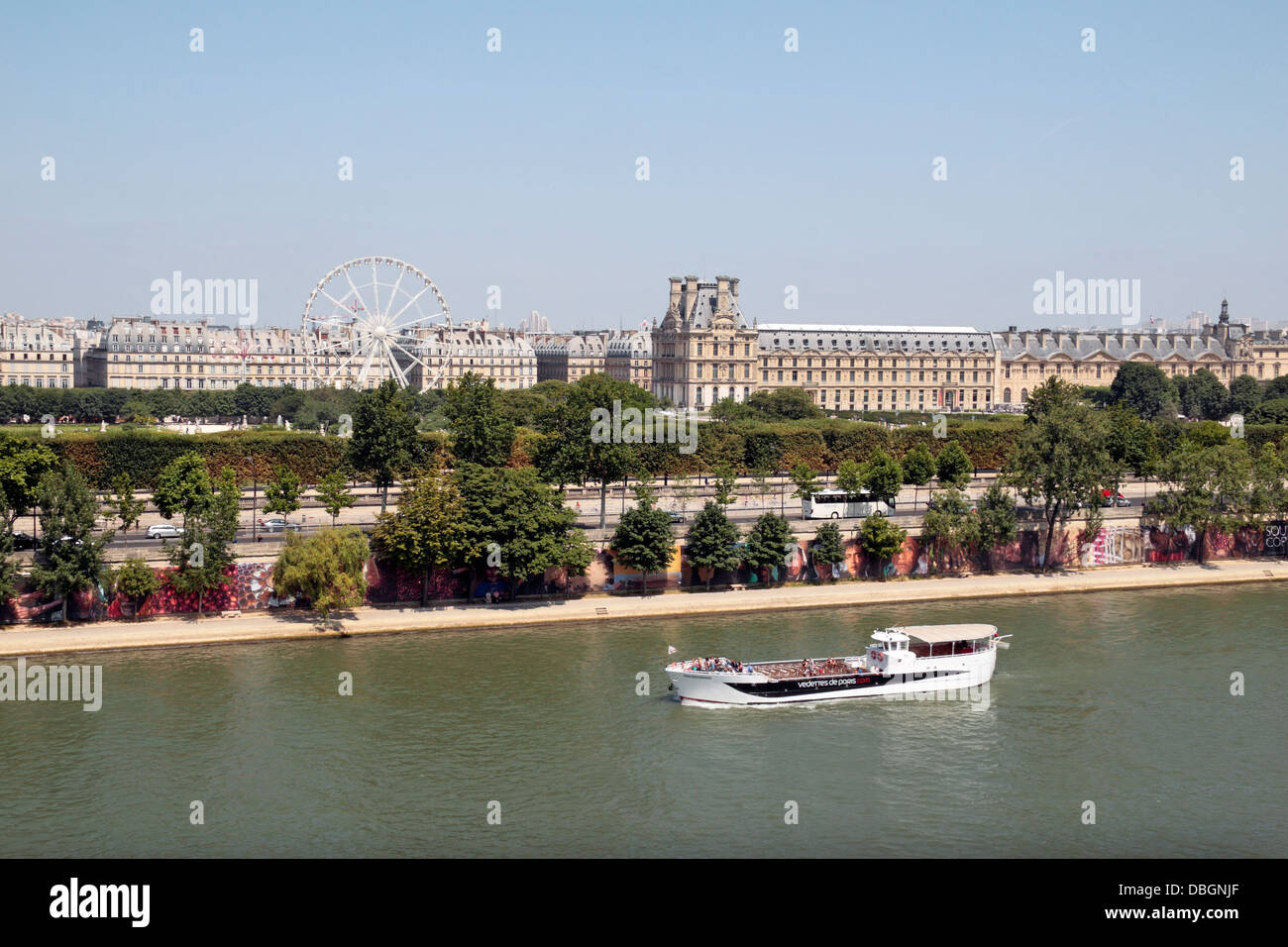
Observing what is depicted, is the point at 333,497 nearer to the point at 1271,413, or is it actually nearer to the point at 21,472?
the point at 21,472

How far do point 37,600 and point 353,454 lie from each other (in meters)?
11.2

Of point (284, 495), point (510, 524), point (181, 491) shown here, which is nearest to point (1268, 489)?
point (510, 524)

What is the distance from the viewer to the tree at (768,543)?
3731cm

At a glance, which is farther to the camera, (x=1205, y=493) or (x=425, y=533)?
(x=1205, y=493)

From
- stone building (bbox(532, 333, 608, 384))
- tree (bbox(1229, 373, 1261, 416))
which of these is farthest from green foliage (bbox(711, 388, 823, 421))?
stone building (bbox(532, 333, 608, 384))

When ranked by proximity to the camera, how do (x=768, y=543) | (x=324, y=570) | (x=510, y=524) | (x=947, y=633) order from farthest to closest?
(x=768, y=543) < (x=510, y=524) < (x=324, y=570) < (x=947, y=633)

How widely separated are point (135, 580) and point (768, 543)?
15.9 meters

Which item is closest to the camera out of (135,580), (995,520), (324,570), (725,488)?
(135,580)

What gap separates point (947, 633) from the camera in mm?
28828

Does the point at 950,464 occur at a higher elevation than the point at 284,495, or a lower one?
higher

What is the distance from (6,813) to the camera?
68.2 ft
